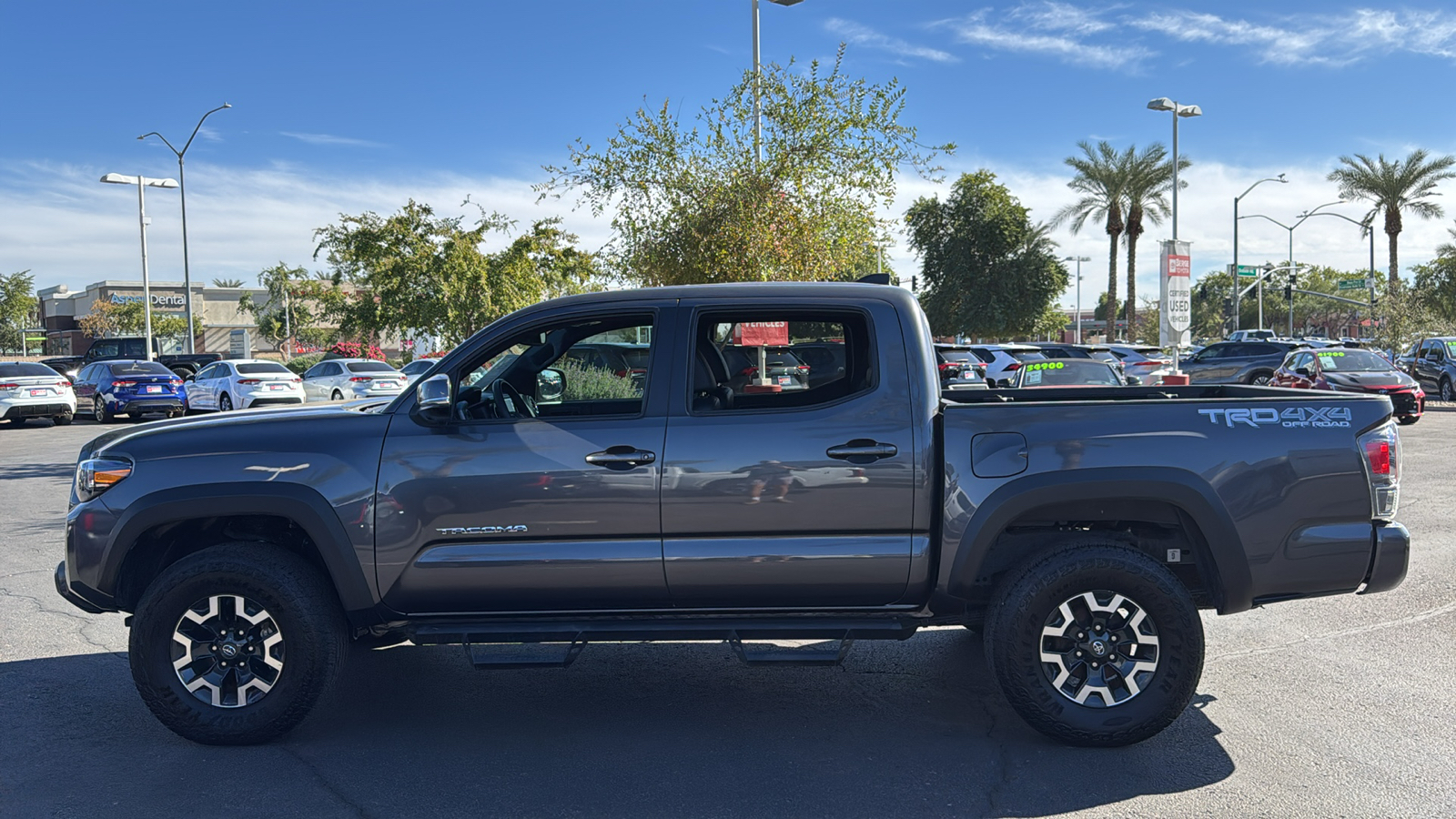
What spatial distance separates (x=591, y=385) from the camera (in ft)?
19.6

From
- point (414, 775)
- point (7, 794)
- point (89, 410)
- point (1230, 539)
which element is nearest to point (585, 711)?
point (414, 775)

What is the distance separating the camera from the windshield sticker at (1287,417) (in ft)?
14.6

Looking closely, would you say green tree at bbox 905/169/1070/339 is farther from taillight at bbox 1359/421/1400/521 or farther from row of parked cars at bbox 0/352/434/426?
taillight at bbox 1359/421/1400/521

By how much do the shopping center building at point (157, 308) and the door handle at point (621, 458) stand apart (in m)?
90.9

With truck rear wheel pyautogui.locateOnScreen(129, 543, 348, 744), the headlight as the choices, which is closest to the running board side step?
truck rear wheel pyautogui.locateOnScreen(129, 543, 348, 744)

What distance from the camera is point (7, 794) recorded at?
411 cm

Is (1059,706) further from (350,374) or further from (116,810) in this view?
(350,374)

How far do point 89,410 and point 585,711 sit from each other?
28004mm

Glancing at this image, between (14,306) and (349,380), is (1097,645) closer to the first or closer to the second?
(349,380)

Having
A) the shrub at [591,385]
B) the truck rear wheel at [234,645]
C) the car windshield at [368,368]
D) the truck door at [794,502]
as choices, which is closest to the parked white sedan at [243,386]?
the car windshield at [368,368]

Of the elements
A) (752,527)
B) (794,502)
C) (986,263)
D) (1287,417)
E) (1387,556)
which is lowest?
(1387,556)

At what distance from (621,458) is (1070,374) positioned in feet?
Answer: 43.1

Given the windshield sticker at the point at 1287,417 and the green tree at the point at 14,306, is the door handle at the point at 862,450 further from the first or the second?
the green tree at the point at 14,306

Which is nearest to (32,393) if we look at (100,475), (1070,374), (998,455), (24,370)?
(24,370)
